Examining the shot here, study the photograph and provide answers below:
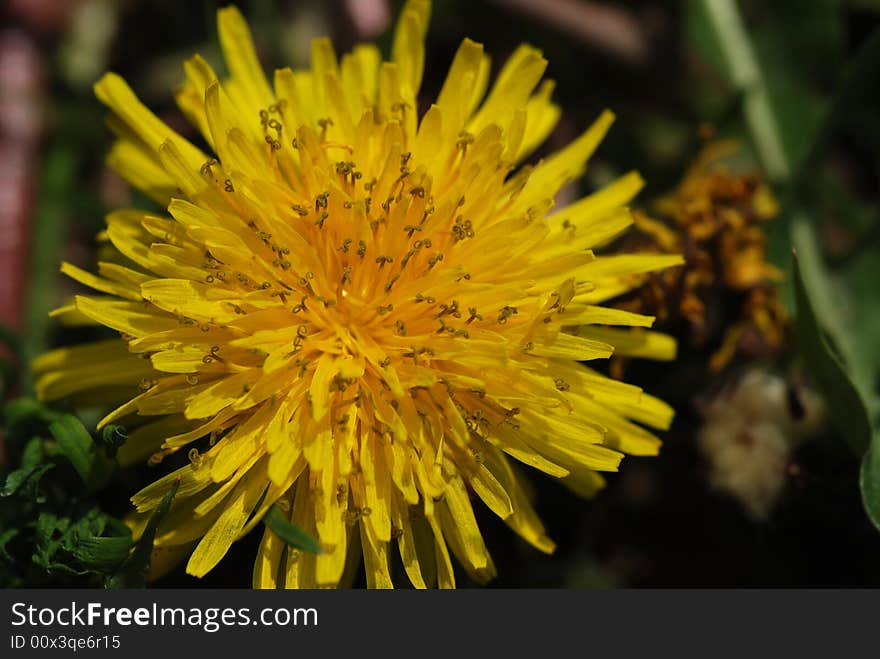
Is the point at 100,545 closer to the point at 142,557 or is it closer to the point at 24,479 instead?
the point at 142,557

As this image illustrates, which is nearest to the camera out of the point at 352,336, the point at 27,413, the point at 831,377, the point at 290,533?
the point at 290,533

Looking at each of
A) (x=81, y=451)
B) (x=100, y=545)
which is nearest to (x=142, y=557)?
(x=100, y=545)

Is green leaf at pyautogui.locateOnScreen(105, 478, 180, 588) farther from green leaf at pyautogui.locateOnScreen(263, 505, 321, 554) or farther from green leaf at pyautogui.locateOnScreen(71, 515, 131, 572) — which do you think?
green leaf at pyautogui.locateOnScreen(263, 505, 321, 554)

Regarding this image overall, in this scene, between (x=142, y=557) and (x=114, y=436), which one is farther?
(x=142, y=557)

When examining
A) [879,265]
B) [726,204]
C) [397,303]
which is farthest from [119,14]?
[879,265]

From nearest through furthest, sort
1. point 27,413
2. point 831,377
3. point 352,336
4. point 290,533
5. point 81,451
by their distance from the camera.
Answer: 1. point 290,533
2. point 352,336
3. point 81,451
4. point 27,413
5. point 831,377

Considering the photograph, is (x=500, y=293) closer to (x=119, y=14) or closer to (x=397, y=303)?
(x=397, y=303)

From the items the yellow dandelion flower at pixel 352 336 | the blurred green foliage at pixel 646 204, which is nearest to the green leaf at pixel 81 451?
the blurred green foliage at pixel 646 204
